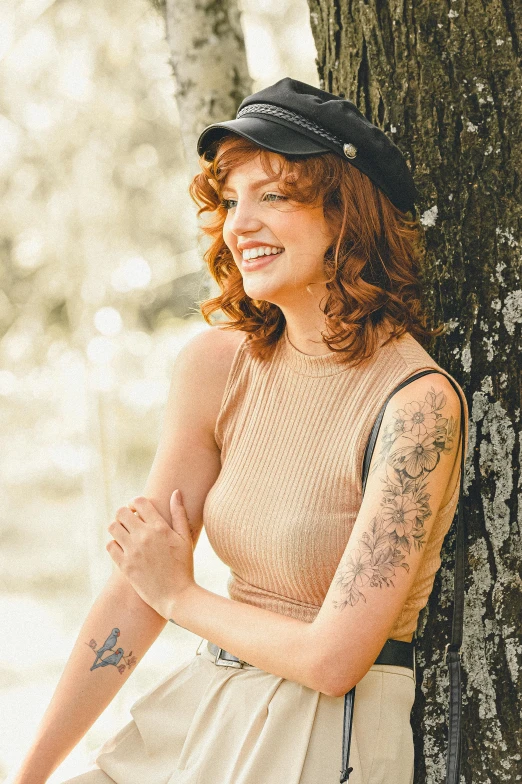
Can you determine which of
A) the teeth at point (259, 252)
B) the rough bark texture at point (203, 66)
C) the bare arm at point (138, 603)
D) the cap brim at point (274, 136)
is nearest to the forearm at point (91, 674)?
the bare arm at point (138, 603)

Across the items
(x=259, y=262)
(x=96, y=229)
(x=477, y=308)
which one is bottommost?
(x=96, y=229)

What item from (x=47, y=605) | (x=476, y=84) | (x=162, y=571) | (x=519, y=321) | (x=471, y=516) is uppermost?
(x=476, y=84)

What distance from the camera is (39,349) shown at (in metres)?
8.04

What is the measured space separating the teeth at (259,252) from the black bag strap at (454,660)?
449mm

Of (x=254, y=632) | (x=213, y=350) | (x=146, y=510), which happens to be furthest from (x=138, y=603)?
(x=213, y=350)

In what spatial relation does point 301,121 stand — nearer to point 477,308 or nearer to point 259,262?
point 259,262

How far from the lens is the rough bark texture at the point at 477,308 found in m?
2.22

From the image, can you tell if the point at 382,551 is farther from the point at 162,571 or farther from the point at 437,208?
the point at 437,208

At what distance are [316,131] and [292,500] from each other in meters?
0.82

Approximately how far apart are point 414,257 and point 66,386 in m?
6.94

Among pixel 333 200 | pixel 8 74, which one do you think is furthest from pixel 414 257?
pixel 8 74

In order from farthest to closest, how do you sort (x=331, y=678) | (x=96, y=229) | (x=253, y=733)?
(x=96, y=229)
(x=253, y=733)
(x=331, y=678)

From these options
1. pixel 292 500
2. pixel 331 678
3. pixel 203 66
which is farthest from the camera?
pixel 203 66

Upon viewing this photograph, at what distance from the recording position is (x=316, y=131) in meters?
1.97
